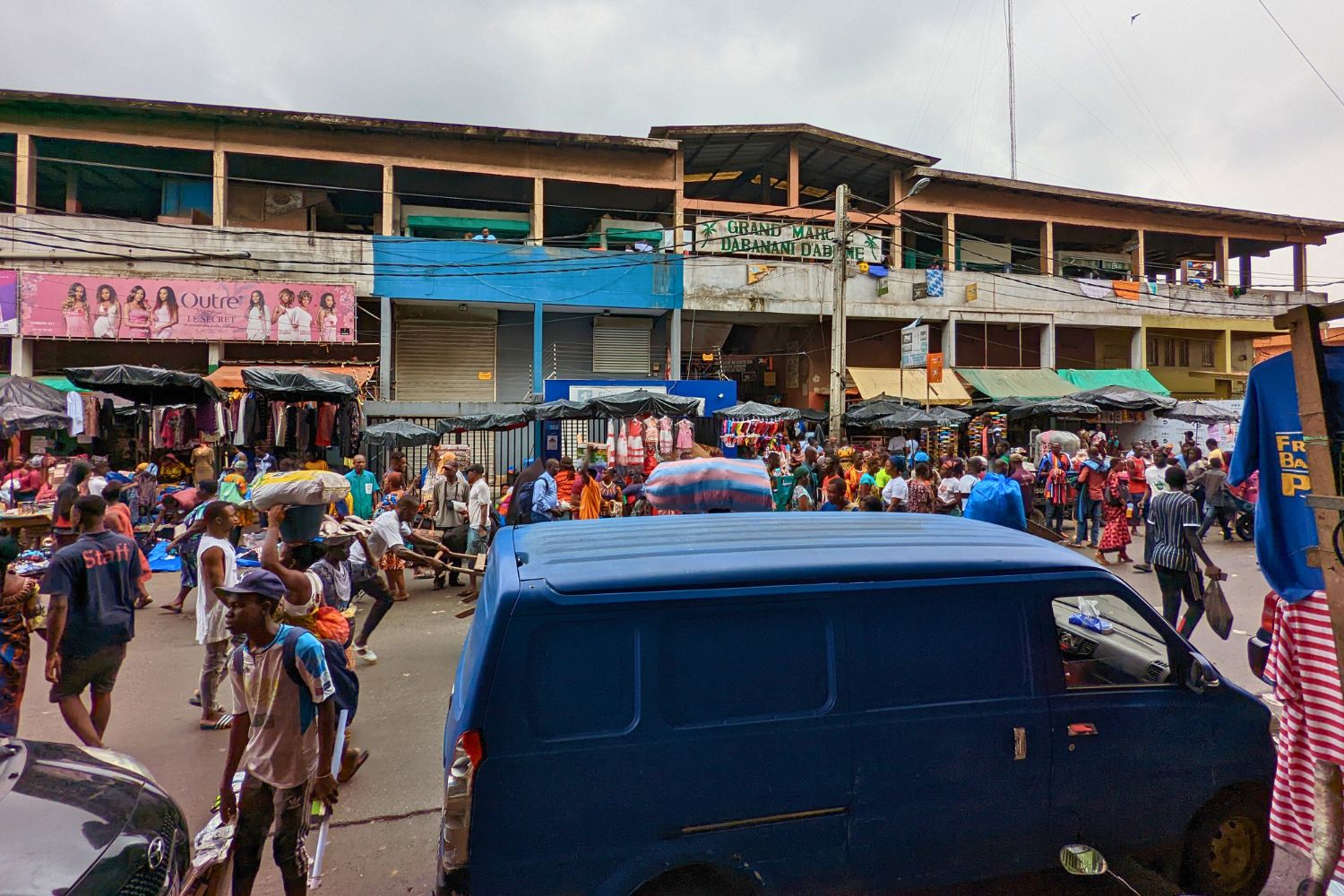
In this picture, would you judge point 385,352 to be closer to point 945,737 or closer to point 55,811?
point 55,811

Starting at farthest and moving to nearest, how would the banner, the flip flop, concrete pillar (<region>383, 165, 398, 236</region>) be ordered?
concrete pillar (<region>383, 165, 398, 236</region>)
the banner
the flip flop

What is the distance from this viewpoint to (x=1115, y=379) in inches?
990

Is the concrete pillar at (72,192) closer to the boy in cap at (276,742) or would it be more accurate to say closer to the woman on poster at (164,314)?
the woman on poster at (164,314)

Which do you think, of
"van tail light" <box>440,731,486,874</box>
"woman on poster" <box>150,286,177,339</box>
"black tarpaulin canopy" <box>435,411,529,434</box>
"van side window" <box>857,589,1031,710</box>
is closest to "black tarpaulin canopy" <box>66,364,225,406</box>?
"black tarpaulin canopy" <box>435,411,529,434</box>

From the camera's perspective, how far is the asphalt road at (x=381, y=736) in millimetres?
3381

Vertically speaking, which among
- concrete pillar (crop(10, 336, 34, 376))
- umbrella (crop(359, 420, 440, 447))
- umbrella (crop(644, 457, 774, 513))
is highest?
concrete pillar (crop(10, 336, 34, 376))

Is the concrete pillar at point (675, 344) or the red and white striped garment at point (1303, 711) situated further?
the concrete pillar at point (675, 344)

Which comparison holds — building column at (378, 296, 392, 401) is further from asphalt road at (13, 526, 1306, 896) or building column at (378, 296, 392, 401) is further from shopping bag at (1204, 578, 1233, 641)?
shopping bag at (1204, 578, 1233, 641)

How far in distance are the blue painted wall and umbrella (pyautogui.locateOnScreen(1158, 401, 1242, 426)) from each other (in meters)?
15.0

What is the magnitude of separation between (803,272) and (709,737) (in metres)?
21.8

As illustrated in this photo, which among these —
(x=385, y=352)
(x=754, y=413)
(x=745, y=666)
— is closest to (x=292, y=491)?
(x=745, y=666)

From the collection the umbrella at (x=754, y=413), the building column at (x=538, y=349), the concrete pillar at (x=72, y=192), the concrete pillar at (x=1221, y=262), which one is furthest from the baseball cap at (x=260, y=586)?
the concrete pillar at (x=1221, y=262)

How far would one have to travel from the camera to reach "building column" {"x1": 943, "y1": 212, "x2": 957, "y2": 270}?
26.0m

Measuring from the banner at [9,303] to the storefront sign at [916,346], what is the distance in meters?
24.1
